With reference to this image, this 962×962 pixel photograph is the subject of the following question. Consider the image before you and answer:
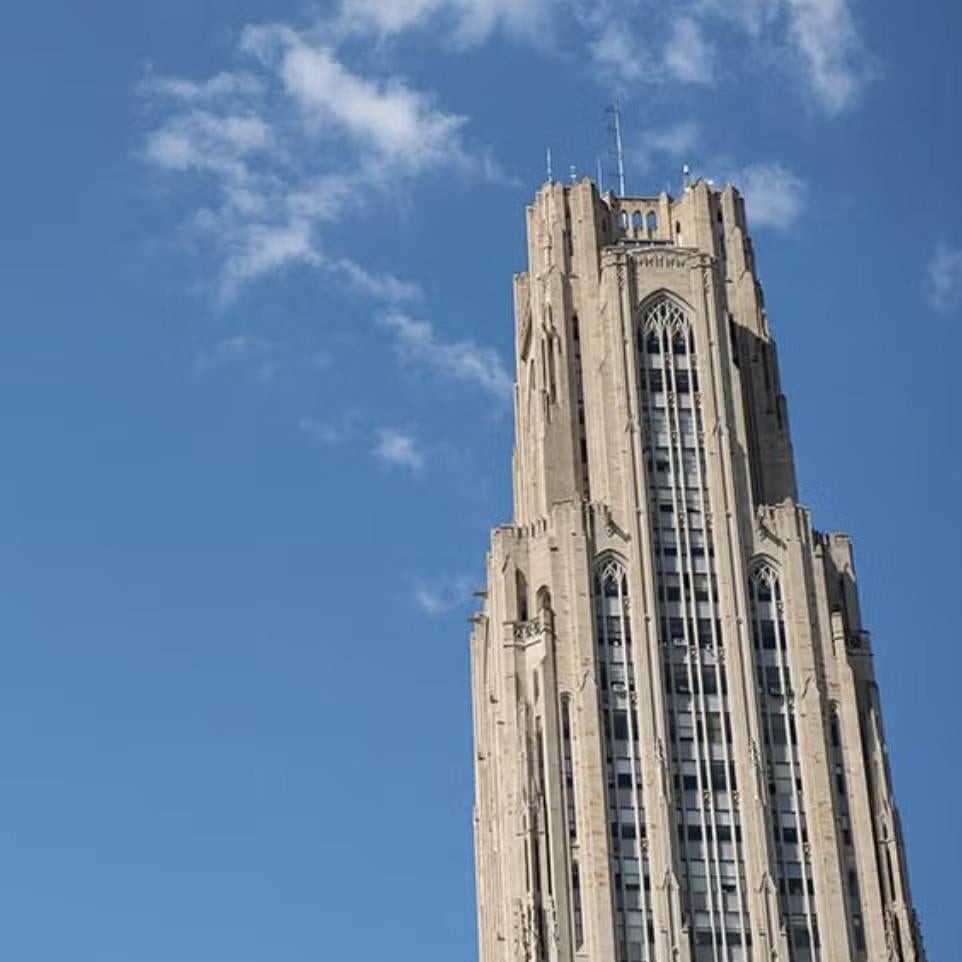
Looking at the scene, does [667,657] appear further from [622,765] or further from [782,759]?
[782,759]

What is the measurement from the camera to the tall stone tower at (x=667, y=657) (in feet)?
426

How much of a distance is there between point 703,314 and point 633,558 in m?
17.6

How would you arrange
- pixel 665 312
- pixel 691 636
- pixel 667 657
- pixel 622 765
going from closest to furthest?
pixel 622 765 < pixel 667 657 < pixel 691 636 < pixel 665 312

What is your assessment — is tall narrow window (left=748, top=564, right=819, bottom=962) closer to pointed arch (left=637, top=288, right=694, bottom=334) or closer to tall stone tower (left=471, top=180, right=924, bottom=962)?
tall stone tower (left=471, top=180, right=924, bottom=962)

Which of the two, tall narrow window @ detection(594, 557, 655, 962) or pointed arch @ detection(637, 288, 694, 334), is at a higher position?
pointed arch @ detection(637, 288, 694, 334)

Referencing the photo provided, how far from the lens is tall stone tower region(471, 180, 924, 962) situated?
5113 inches

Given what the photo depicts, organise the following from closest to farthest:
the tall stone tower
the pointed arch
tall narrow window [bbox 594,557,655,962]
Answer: tall narrow window [bbox 594,557,655,962]
the tall stone tower
the pointed arch

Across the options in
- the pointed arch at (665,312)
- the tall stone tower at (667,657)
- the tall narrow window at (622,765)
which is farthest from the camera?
the pointed arch at (665,312)

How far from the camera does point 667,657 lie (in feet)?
450

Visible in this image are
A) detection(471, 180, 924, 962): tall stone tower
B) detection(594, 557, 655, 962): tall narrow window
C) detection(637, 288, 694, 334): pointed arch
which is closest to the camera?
detection(594, 557, 655, 962): tall narrow window

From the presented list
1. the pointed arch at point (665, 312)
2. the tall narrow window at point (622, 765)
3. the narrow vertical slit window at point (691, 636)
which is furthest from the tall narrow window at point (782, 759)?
the pointed arch at point (665, 312)

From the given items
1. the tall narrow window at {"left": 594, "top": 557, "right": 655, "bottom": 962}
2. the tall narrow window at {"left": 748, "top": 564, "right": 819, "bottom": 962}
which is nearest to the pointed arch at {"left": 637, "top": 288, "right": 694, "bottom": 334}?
the tall narrow window at {"left": 594, "top": 557, "right": 655, "bottom": 962}

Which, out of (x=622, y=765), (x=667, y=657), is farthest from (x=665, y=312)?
(x=622, y=765)

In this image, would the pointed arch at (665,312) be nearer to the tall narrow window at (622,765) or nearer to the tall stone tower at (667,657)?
the tall stone tower at (667,657)
